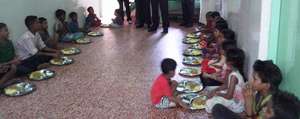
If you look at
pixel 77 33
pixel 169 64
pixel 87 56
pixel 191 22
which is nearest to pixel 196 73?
pixel 169 64

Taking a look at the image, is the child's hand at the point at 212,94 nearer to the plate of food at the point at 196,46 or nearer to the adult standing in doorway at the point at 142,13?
the plate of food at the point at 196,46

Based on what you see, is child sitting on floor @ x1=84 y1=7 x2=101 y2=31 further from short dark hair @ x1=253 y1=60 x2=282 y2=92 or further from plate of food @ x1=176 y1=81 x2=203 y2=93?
short dark hair @ x1=253 y1=60 x2=282 y2=92

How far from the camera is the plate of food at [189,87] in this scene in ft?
11.2

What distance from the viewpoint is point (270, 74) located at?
234cm

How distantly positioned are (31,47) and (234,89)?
2.25 meters

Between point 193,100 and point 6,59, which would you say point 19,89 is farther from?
point 193,100

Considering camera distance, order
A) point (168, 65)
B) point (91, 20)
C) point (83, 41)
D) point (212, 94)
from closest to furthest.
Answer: point (168, 65)
point (212, 94)
point (83, 41)
point (91, 20)

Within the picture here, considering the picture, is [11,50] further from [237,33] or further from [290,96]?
[290,96]

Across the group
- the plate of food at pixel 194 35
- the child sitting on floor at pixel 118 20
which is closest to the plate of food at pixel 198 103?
the plate of food at pixel 194 35

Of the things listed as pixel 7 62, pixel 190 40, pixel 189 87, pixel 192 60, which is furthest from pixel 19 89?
pixel 190 40

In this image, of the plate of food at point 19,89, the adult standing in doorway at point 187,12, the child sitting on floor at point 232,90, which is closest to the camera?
the child sitting on floor at point 232,90

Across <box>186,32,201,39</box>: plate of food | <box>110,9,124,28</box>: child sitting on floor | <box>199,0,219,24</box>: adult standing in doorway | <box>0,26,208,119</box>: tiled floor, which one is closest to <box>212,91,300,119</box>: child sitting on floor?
<box>0,26,208,119</box>: tiled floor

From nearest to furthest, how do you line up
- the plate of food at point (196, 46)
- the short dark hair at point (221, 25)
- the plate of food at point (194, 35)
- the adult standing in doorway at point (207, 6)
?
the short dark hair at point (221, 25), the plate of food at point (196, 46), the plate of food at point (194, 35), the adult standing in doorway at point (207, 6)

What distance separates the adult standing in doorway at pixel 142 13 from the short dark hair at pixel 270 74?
4155 mm
